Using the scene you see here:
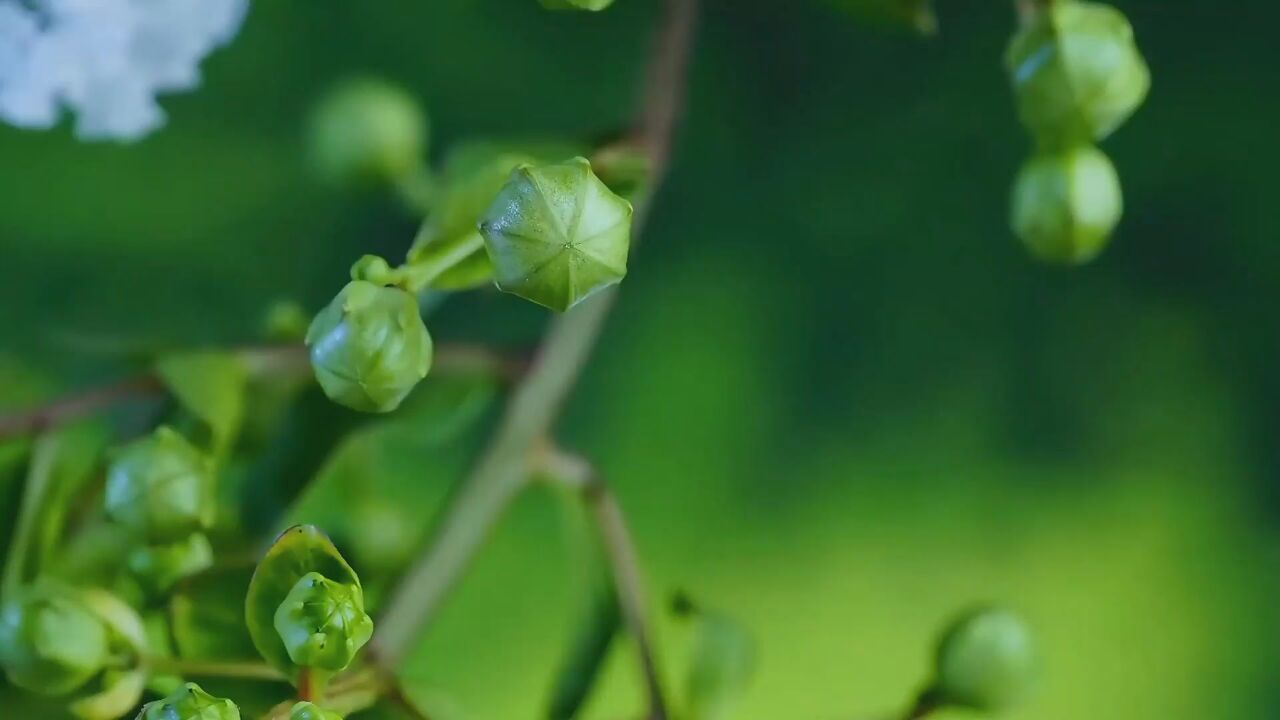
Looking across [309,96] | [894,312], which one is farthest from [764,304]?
[309,96]

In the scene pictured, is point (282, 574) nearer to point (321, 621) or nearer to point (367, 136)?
point (321, 621)

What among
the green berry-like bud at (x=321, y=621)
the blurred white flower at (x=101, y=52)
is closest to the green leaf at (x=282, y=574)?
the green berry-like bud at (x=321, y=621)

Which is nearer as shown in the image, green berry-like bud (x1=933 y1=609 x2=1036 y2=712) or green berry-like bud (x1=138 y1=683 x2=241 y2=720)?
green berry-like bud (x1=138 y1=683 x2=241 y2=720)

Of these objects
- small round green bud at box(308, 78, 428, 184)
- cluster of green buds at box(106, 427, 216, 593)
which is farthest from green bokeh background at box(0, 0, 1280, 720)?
cluster of green buds at box(106, 427, 216, 593)

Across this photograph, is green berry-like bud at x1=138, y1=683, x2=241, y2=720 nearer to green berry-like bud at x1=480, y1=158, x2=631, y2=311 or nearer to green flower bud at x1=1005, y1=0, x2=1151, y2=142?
green berry-like bud at x1=480, y1=158, x2=631, y2=311

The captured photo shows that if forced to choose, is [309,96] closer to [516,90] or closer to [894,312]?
[516,90]

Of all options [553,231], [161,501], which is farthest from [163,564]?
[553,231]
